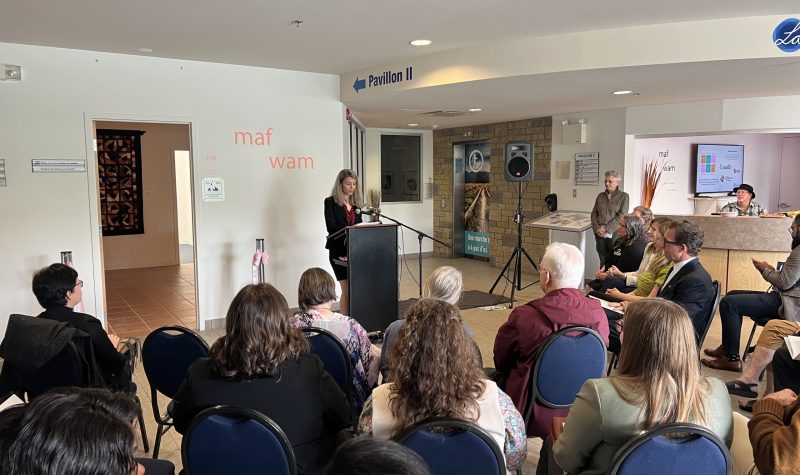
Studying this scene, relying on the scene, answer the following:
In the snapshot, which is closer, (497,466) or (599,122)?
(497,466)

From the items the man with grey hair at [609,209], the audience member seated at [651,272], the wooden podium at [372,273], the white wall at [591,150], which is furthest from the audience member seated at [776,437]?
the white wall at [591,150]

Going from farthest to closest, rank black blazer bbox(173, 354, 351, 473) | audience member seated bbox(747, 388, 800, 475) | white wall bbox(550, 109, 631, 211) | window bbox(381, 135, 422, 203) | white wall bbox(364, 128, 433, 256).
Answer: window bbox(381, 135, 422, 203), white wall bbox(364, 128, 433, 256), white wall bbox(550, 109, 631, 211), black blazer bbox(173, 354, 351, 473), audience member seated bbox(747, 388, 800, 475)

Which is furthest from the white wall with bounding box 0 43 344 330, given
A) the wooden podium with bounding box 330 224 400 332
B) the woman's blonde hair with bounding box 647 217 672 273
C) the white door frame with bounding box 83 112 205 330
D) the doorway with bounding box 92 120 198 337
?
the woman's blonde hair with bounding box 647 217 672 273

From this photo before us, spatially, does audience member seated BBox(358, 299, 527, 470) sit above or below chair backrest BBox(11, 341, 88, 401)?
above

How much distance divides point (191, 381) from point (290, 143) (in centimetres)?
433

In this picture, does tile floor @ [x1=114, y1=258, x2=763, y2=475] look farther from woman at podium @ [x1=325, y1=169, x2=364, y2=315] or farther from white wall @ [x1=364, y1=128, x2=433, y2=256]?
woman at podium @ [x1=325, y1=169, x2=364, y2=315]

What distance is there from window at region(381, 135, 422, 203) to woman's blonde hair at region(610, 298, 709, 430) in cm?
871

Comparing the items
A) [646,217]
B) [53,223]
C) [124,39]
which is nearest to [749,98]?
[646,217]

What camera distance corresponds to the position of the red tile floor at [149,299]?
5.88 metres

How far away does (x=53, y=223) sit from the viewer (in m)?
4.96

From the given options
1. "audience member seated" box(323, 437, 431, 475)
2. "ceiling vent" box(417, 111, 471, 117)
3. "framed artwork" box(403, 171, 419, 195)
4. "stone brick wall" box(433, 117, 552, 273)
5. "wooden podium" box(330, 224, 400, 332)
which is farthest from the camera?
"framed artwork" box(403, 171, 419, 195)

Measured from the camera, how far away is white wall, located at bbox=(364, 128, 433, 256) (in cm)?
1002

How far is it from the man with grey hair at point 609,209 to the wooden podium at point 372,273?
329cm

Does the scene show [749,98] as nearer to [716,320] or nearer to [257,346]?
[716,320]
